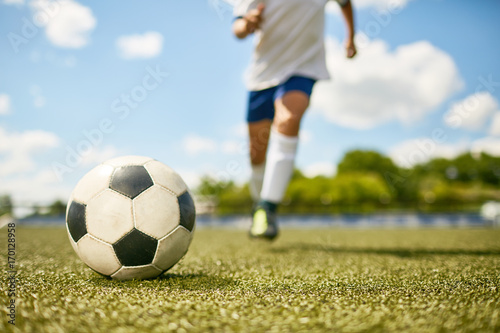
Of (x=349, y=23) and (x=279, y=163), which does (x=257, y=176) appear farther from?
(x=349, y=23)

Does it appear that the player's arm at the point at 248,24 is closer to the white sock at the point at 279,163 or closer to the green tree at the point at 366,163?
the white sock at the point at 279,163

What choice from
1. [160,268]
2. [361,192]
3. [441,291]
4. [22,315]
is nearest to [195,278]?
[160,268]

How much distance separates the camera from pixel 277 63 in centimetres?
344

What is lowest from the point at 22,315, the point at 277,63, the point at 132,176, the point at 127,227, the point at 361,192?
the point at 361,192

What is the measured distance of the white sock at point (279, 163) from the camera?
3.06 m

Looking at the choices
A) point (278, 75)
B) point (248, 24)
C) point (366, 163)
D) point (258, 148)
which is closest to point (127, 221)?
point (248, 24)

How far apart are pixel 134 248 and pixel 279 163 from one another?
1.68m

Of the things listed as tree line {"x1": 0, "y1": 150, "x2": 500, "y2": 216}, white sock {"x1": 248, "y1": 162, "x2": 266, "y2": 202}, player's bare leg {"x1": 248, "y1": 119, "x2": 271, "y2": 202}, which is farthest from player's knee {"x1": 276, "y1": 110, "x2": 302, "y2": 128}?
tree line {"x1": 0, "y1": 150, "x2": 500, "y2": 216}

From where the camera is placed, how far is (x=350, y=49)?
3.76 metres

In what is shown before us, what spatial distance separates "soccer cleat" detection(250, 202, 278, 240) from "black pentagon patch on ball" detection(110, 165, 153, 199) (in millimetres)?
1236

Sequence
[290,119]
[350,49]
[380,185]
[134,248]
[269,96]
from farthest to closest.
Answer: [380,185] → [350,49] → [269,96] → [290,119] → [134,248]

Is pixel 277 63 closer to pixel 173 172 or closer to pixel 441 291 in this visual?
pixel 173 172

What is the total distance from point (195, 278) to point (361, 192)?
55505 millimetres

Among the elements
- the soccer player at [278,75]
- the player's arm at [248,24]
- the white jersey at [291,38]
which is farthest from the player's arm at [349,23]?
the player's arm at [248,24]
